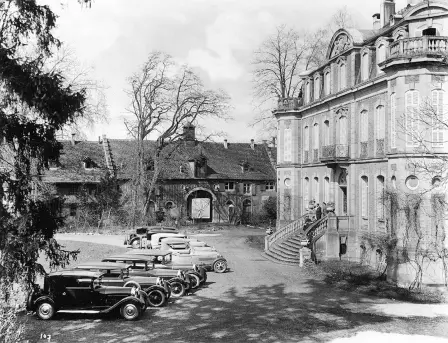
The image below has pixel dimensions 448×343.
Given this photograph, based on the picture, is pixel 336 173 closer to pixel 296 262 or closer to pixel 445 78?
pixel 296 262

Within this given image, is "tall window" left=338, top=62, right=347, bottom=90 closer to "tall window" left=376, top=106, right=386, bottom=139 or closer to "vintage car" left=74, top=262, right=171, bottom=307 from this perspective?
"tall window" left=376, top=106, right=386, bottom=139

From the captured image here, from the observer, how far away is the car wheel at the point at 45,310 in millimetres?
16203

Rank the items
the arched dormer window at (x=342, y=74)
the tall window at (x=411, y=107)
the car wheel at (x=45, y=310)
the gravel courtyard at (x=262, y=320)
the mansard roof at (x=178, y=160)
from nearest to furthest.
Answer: the gravel courtyard at (x=262, y=320) → the car wheel at (x=45, y=310) → the tall window at (x=411, y=107) → the arched dormer window at (x=342, y=74) → the mansard roof at (x=178, y=160)

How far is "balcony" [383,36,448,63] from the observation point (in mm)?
22016

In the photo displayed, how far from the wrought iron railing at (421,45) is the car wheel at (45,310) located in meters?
17.2

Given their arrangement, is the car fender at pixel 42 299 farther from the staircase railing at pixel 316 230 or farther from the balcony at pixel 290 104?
the balcony at pixel 290 104

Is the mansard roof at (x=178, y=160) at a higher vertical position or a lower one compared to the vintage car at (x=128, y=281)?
higher

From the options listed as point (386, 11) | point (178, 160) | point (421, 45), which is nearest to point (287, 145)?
point (386, 11)

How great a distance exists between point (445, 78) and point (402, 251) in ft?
25.2

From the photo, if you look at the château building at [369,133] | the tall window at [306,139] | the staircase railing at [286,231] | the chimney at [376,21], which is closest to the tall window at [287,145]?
the château building at [369,133]

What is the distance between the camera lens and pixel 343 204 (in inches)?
1234

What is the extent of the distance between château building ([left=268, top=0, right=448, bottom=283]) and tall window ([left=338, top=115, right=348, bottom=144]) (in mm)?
61

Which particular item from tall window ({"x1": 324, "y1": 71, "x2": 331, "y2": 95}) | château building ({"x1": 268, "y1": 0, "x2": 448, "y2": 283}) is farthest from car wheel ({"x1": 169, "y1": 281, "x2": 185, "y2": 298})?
tall window ({"x1": 324, "y1": 71, "x2": 331, "y2": 95})

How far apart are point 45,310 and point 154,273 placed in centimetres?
514
